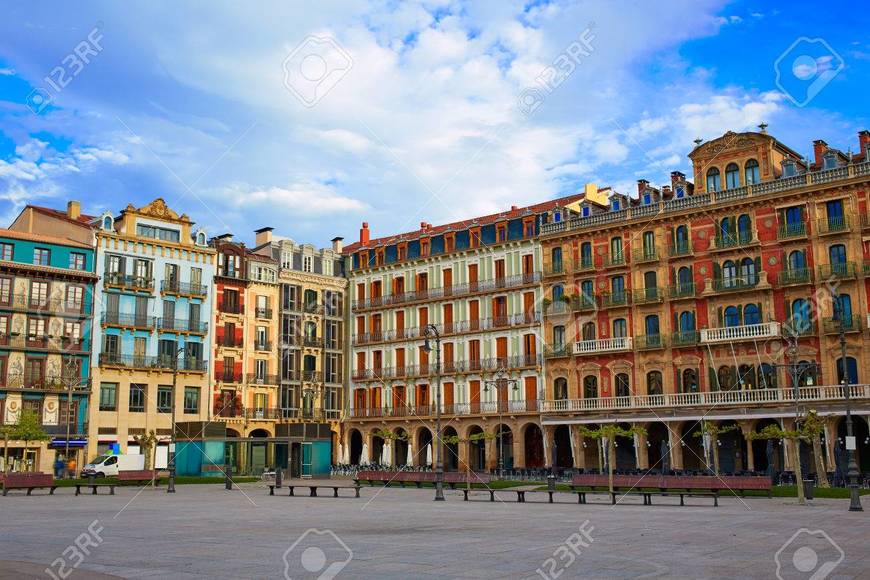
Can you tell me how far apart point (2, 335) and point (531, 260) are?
3453 cm

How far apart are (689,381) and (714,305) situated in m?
4.80

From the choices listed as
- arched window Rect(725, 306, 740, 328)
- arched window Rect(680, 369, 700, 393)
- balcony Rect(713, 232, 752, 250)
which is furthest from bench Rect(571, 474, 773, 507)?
balcony Rect(713, 232, 752, 250)

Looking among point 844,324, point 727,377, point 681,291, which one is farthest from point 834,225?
point 727,377

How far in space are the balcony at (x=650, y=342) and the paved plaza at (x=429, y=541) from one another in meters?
26.9

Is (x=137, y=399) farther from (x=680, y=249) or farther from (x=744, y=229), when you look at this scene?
(x=744, y=229)

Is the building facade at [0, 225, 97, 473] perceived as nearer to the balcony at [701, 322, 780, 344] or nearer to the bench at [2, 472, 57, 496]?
the bench at [2, 472, 57, 496]

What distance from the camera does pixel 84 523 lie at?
21.1m

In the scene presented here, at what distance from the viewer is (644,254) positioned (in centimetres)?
5731

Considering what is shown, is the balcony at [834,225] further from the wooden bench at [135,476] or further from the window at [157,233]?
the window at [157,233]

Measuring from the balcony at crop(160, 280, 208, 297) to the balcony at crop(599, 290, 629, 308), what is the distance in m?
28.3

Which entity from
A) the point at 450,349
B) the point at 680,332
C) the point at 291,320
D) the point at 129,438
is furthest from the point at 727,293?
the point at 129,438

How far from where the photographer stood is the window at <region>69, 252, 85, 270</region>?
59.5 metres
